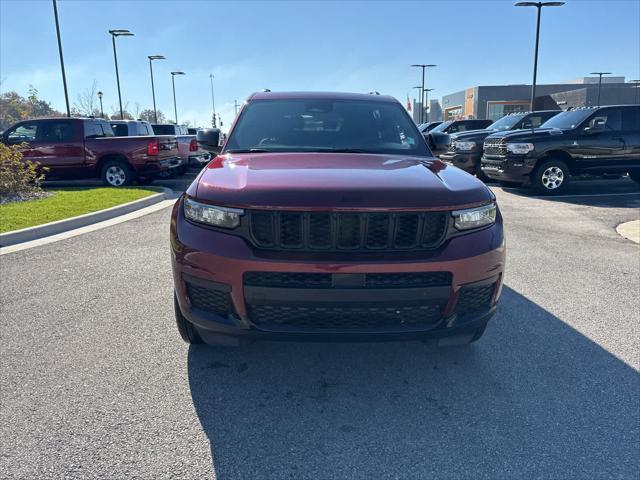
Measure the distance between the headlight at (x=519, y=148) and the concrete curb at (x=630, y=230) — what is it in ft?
10.6

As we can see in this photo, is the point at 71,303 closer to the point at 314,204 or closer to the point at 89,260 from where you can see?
the point at 89,260

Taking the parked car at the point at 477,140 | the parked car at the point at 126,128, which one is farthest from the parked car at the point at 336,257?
the parked car at the point at 126,128

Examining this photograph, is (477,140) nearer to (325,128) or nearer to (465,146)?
(465,146)

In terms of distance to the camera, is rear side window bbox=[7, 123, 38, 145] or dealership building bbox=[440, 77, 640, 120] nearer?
rear side window bbox=[7, 123, 38, 145]

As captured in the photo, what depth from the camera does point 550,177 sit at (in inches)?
443

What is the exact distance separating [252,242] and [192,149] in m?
12.9

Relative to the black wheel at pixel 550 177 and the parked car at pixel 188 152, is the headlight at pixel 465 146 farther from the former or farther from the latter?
the parked car at pixel 188 152

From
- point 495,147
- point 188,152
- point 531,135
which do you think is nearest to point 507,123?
point 495,147

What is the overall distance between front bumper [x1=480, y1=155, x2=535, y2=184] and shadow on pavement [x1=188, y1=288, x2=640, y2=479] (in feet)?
27.1

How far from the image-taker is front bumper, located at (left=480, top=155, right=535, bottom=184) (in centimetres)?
1105

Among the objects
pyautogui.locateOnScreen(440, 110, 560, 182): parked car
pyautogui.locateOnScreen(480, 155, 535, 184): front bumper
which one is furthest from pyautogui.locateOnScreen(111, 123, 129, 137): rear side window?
pyautogui.locateOnScreen(480, 155, 535, 184): front bumper

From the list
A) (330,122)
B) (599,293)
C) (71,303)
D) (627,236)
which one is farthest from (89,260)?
(627,236)

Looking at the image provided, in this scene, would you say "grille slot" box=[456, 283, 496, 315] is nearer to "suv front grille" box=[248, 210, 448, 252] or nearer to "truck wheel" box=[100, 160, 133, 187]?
"suv front grille" box=[248, 210, 448, 252]

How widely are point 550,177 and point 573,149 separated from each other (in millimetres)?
799
